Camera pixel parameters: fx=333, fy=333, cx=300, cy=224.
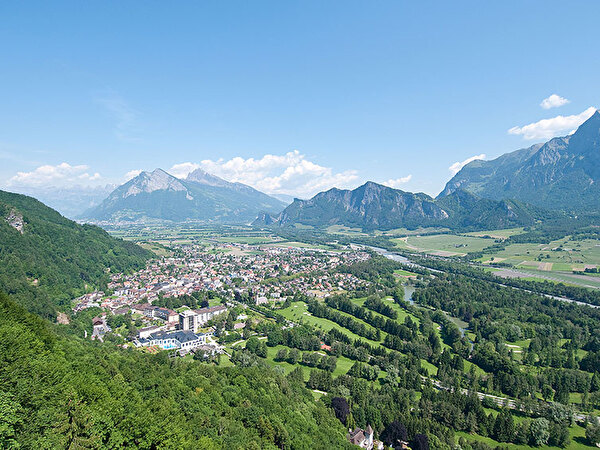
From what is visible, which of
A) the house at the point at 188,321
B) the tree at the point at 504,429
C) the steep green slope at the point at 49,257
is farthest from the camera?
the house at the point at 188,321

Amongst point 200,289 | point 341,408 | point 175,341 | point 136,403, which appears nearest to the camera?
point 136,403

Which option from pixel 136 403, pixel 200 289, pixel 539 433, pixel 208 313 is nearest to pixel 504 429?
pixel 539 433

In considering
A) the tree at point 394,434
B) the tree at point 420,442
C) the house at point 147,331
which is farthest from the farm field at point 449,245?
the tree at point 420,442

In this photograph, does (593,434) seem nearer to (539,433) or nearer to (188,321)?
(539,433)

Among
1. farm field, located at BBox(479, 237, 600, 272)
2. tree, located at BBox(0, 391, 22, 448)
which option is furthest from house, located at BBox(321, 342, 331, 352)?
farm field, located at BBox(479, 237, 600, 272)

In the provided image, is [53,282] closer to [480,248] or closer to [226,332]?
[226,332]

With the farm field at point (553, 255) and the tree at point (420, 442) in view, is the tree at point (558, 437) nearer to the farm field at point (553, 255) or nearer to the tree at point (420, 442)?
the tree at point (420, 442)
